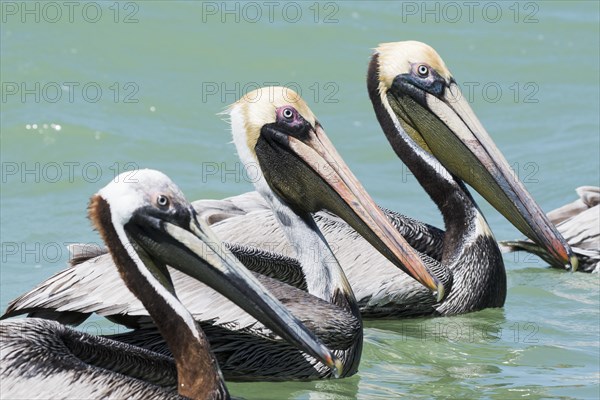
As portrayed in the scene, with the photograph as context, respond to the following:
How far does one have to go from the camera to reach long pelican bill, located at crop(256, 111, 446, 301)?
663cm

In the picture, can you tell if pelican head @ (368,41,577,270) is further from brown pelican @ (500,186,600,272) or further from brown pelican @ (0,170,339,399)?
brown pelican @ (0,170,339,399)

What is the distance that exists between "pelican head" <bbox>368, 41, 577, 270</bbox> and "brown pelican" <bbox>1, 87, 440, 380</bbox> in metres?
1.15

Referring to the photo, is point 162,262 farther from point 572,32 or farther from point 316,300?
point 572,32

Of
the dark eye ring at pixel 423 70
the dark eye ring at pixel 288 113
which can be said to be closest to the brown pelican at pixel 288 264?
the dark eye ring at pixel 288 113

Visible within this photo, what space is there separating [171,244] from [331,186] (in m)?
1.53

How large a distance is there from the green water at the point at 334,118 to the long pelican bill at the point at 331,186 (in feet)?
1.91

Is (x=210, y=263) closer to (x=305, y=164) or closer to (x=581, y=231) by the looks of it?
(x=305, y=164)

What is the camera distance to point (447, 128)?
7.88 m

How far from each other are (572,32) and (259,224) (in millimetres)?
7330

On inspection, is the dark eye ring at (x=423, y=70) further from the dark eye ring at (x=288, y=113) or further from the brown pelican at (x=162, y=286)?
the brown pelican at (x=162, y=286)

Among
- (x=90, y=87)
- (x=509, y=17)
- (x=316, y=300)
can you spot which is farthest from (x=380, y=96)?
(x=509, y=17)

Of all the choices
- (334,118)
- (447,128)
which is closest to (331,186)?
(447,128)

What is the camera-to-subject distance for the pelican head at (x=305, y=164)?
21.8 feet

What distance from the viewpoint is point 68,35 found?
13.1 m
